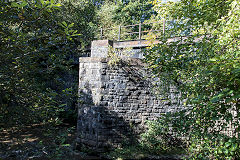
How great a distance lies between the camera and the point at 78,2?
15336 millimetres

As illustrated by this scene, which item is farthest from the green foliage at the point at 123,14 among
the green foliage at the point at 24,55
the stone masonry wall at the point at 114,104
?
the green foliage at the point at 24,55

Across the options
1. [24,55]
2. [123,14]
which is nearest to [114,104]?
[24,55]

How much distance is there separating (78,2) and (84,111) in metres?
9.97

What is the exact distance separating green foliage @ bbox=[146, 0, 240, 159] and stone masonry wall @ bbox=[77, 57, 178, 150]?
2.46 metres

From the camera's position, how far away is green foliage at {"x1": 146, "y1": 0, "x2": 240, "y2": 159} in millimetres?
2572

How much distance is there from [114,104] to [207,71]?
17.6 feet

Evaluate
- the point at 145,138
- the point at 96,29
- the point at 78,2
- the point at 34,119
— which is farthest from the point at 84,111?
the point at 78,2

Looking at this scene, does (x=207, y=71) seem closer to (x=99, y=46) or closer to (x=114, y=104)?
(x=114, y=104)

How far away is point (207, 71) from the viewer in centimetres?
256

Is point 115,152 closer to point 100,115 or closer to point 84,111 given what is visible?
point 100,115

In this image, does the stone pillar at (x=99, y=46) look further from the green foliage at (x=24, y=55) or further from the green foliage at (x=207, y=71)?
the green foliage at (x=24, y=55)

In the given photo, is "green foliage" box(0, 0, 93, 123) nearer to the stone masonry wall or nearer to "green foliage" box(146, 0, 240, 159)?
"green foliage" box(146, 0, 240, 159)

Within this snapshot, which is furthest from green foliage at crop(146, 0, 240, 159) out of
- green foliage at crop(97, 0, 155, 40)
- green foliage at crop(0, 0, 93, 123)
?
green foliage at crop(97, 0, 155, 40)

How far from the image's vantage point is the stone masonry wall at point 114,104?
24.9ft
